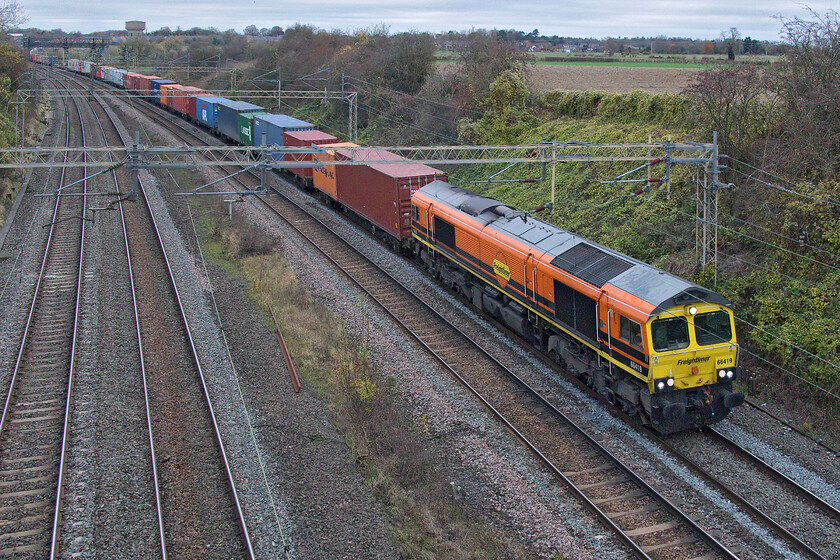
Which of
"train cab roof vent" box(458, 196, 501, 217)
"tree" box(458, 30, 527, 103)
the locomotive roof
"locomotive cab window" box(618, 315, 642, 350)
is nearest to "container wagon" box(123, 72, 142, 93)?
"tree" box(458, 30, 527, 103)

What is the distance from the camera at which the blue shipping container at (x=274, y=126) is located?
4041 centimetres

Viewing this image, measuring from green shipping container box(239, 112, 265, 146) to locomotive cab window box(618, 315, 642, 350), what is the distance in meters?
34.7

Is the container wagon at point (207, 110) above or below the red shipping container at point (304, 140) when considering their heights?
above

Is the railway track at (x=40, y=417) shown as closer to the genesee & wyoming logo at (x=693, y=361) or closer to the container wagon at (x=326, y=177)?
the genesee & wyoming logo at (x=693, y=361)

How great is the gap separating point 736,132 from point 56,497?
70.1 ft

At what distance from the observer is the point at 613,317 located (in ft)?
49.4

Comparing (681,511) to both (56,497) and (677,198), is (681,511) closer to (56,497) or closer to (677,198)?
(56,497)

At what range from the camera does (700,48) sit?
6562 centimetres

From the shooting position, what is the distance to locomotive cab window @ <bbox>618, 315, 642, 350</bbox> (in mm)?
14289

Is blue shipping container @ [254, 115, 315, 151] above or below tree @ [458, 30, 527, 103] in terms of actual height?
below

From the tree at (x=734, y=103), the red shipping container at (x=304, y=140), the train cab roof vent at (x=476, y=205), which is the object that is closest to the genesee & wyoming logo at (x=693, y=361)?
the train cab roof vent at (x=476, y=205)

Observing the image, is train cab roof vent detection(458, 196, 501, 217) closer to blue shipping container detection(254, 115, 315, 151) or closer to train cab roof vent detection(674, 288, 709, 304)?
train cab roof vent detection(674, 288, 709, 304)

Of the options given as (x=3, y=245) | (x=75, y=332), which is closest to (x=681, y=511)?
(x=75, y=332)

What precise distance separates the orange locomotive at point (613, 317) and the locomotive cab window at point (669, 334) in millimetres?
20
